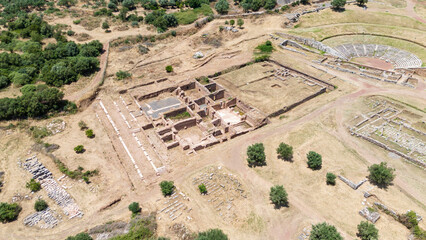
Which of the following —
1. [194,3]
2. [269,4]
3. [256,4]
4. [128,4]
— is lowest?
[128,4]

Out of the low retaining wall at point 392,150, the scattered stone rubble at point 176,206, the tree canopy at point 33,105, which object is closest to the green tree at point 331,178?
the low retaining wall at point 392,150

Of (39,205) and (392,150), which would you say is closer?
(39,205)

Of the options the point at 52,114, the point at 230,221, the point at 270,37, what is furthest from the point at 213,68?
the point at 230,221

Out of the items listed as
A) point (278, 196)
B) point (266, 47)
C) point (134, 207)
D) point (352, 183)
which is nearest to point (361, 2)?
point (266, 47)

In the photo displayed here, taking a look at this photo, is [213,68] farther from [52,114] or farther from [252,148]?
[52,114]

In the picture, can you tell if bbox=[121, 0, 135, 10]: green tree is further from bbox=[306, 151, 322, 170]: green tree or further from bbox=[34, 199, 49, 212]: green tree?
bbox=[306, 151, 322, 170]: green tree

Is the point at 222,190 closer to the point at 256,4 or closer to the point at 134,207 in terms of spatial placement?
the point at 134,207
